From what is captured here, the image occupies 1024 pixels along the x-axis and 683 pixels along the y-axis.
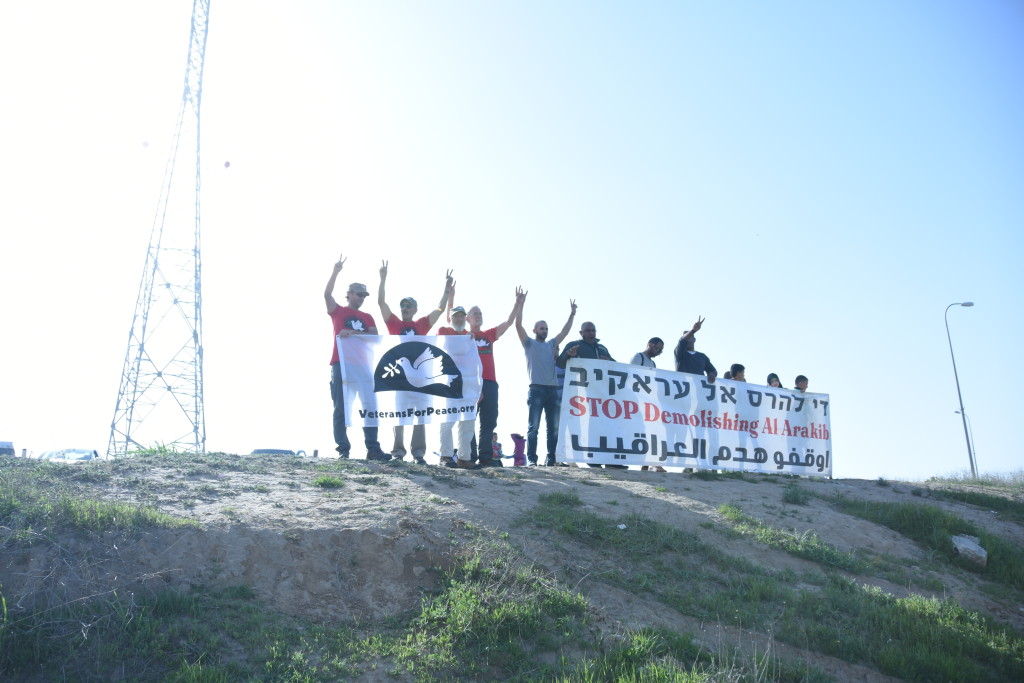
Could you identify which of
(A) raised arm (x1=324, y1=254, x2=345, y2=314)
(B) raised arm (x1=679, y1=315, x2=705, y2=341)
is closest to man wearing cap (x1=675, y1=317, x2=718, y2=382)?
(B) raised arm (x1=679, y1=315, x2=705, y2=341)

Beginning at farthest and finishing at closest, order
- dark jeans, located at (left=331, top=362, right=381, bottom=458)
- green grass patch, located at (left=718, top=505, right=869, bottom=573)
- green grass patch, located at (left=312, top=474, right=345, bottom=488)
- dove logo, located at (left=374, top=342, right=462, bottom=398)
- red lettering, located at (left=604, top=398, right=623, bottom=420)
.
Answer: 1. red lettering, located at (left=604, top=398, right=623, bottom=420)
2. dove logo, located at (left=374, top=342, right=462, bottom=398)
3. dark jeans, located at (left=331, top=362, right=381, bottom=458)
4. green grass patch, located at (left=718, top=505, right=869, bottom=573)
5. green grass patch, located at (left=312, top=474, right=345, bottom=488)

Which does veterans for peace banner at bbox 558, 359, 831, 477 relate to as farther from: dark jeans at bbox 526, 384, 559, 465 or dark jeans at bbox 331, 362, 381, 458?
dark jeans at bbox 331, 362, 381, 458

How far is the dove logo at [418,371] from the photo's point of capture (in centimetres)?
1001

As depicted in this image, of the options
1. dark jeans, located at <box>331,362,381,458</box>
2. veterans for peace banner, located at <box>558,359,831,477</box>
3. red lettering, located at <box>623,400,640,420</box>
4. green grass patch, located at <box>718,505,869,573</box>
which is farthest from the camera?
red lettering, located at <box>623,400,640,420</box>

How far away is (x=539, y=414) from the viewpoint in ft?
36.1

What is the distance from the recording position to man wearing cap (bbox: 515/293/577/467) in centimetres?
1097

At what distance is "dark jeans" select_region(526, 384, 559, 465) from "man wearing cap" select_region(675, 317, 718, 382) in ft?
8.40

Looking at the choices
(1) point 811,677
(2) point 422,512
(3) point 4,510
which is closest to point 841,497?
(1) point 811,677

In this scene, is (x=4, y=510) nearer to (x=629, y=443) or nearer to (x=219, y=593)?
(x=219, y=593)

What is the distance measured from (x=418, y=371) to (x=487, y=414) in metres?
1.05

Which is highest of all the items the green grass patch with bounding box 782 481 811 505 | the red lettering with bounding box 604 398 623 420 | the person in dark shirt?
the person in dark shirt

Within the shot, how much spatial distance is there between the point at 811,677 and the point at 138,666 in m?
4.39

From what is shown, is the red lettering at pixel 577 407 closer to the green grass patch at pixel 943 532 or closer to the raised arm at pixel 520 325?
the raised arm at pixel 520 325

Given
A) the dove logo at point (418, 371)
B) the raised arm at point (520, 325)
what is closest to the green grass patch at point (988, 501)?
the raised arm at point (520, 325)
